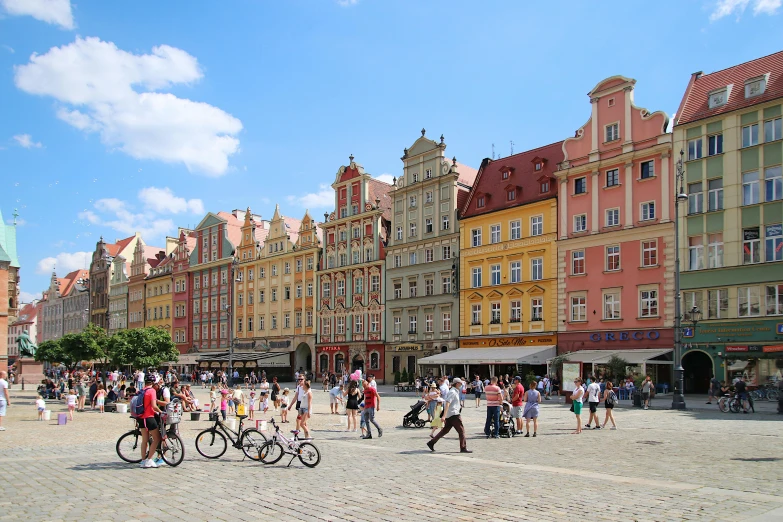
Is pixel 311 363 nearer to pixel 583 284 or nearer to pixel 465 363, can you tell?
pixel 465 363

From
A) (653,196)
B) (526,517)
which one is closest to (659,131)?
(653,196)

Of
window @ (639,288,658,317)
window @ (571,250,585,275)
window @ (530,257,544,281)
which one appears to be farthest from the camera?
window @ (530,257,544,281)

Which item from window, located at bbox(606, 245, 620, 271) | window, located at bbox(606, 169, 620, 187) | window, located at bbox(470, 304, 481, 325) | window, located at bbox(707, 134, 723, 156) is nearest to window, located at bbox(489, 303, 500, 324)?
window, located at bbox(470, 304, 481, 325)

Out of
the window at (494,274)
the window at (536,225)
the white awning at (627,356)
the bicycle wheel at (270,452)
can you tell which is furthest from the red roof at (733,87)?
the bicycle wheel at (270,452)

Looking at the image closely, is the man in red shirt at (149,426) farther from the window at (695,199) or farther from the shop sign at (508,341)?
the shop sign at (508,341)

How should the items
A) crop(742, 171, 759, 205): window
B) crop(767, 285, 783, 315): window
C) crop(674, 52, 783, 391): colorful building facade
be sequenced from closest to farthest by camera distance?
crop(767, 285, 783, 315): window
crop(674, 52, 783, 391): colorful building facade
crop(742, 171, 759, 205): window

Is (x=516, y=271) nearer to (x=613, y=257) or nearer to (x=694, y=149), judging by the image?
(x=613, y=257)

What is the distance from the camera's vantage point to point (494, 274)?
5147 centimetres

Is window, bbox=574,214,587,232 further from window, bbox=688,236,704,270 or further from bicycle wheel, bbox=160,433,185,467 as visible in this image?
bicycle wheel, bbox=160,433,185,467

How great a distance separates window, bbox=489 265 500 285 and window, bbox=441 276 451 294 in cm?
421

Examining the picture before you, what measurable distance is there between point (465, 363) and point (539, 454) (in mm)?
30996

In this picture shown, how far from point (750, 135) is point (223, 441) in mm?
33645

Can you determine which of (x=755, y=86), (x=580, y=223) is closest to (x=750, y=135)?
(x=755, y=86)

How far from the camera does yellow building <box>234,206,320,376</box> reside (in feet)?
223
